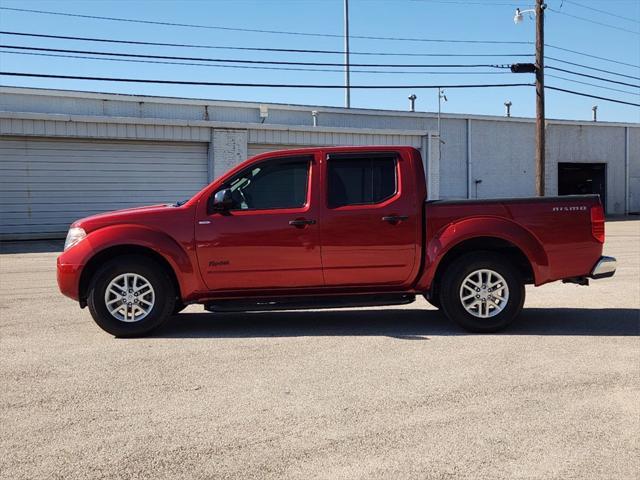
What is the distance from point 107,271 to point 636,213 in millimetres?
37662

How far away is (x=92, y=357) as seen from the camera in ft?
19.8

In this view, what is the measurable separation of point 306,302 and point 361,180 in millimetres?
1418

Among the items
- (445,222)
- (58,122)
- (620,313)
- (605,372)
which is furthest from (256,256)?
(58,122)

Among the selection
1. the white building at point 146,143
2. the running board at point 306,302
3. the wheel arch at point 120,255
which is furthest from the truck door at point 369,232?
the white building at point 146,143

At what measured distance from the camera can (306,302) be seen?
6863 mm

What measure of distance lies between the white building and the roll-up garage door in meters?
0.03

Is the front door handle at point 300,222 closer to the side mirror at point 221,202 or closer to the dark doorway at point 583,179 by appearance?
the side mirror at point 221,202

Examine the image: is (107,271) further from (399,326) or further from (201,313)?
(399,326)

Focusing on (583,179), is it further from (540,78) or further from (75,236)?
(75,236)

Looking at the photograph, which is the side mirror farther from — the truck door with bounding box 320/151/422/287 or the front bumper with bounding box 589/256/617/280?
the front bumper with bounding box 589/256/617/280

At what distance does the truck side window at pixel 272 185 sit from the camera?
22.9 feet

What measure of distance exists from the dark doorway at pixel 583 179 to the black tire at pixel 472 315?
32235mm

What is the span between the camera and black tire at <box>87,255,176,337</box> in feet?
22.2

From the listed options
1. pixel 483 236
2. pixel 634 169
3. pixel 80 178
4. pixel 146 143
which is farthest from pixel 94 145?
pixel 634 169
